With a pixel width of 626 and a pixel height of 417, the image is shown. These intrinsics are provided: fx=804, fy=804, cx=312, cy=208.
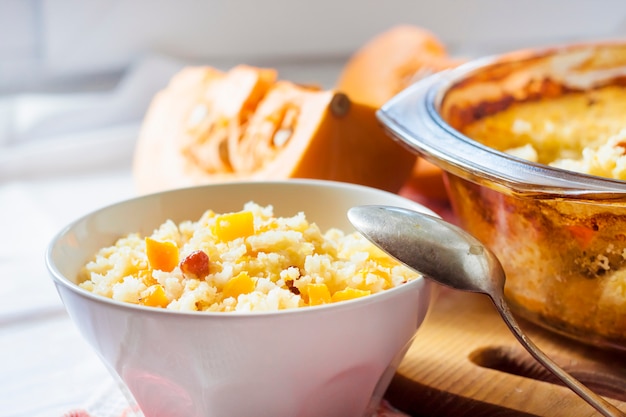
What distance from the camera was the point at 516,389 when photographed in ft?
2.39

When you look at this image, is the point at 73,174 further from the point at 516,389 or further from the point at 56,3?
the point at 516,389

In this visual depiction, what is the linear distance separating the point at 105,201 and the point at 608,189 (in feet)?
3.14

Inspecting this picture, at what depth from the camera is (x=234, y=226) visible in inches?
28.1

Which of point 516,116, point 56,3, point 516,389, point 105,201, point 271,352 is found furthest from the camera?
point 56,3

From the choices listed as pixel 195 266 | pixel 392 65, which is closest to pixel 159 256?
pixel 195 266

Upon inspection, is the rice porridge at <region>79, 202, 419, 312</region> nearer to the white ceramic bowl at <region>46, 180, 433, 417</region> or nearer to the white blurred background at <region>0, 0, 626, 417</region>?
the white ceramic bowl at <region>46, 180, 433, 417</region>

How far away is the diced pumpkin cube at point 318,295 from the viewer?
25.0 inches

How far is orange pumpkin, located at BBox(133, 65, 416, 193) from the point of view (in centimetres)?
110

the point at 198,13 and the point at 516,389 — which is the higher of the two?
the point at 198,13

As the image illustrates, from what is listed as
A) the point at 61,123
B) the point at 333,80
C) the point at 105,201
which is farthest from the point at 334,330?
the point at 333,80

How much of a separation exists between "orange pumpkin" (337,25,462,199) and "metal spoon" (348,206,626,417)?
2.67 feet

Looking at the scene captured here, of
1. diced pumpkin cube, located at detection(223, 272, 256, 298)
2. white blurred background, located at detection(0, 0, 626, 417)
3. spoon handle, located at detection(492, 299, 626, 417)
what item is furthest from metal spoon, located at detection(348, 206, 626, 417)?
white blurred background, located at detection(0, 0, 626, 417)

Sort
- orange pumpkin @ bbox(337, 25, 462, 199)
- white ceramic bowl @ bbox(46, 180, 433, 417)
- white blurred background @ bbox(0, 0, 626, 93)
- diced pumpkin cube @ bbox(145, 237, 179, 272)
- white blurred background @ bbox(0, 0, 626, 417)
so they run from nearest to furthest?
white ceramic bowl @ bbox(46, 180, 433, 417), diced pumpkin cube @ bbox(145, 237, 179, 272), white blurred background @ bbox(0, 0, 626, 417), orange pumpkin @ bbox(337, 25, 462, 199), white blurred background @ bbox(0, 0, 626, 93)

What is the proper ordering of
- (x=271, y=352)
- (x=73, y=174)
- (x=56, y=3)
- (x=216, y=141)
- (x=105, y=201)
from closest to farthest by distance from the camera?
(x=271, y=352) → (x=216, y=141) → (x=105, y=201) → (x=73, y=174) → (x=56, y=3)
